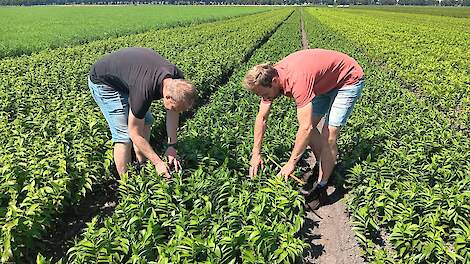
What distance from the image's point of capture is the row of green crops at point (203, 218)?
3.66m

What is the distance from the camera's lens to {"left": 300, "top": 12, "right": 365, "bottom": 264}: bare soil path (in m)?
4.66

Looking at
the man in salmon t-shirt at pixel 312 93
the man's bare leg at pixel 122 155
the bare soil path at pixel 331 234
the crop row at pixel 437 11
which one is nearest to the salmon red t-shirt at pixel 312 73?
the man in salmon t-shirt at pixel 312 93

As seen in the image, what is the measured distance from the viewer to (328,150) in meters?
5.38

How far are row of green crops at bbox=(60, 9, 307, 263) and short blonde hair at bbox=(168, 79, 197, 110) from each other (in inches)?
40.7

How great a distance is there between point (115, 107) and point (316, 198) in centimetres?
280

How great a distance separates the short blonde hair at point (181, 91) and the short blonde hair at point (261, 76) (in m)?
0.61

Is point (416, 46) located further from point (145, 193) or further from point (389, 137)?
point (145, 193)

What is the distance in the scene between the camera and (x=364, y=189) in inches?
205

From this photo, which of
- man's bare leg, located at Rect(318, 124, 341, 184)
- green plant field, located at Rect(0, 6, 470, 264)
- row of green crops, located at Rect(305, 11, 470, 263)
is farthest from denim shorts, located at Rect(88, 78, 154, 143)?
row of green crops, located at Rect(305, 11, 470, 263)

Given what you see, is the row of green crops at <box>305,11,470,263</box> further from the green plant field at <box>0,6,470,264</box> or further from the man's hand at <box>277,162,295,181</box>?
the man's hand at <box>277,162,295,181</box>

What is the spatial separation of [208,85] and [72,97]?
3911 mm

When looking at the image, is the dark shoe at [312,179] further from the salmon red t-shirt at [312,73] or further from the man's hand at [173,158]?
the man's hand at [173,158]

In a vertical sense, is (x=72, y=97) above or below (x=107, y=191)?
above

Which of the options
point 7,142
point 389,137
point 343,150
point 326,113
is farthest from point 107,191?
point 389,137
